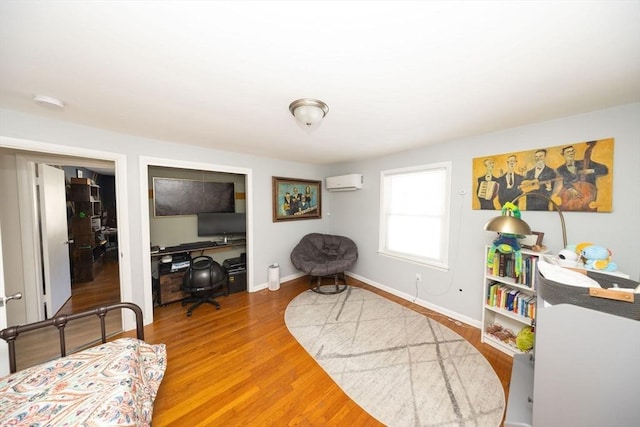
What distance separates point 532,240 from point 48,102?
4342 millimetres

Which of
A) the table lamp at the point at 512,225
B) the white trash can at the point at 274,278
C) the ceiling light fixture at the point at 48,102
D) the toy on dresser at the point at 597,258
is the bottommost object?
the white trash can at the point at 274,278

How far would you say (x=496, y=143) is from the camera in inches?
90.4

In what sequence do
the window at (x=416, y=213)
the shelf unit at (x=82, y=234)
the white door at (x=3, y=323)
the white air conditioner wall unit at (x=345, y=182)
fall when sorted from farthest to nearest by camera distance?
the shelf unit at (x=82, y=234) < the white air conditioner wall unit at (x=345, y=182) < the window at (x=416, y=213) < the white door at (x=3, y=323)

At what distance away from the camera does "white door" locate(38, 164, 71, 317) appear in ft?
8.17

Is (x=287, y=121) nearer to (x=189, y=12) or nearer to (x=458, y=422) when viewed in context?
(x=189, y=12)

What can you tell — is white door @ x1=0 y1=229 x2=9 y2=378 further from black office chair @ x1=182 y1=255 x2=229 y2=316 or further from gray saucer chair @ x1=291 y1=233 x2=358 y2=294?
gray saucer chair @ x1=291 y1=233 x2=358 y2=294

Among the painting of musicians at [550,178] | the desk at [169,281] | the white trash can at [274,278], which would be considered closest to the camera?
the painting of musicians at [550,178]

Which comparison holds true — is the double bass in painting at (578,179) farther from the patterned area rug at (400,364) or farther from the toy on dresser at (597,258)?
the patterned area rug at (400,364)

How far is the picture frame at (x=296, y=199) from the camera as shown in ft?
12.4

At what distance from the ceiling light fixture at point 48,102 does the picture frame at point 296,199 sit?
2409 mm

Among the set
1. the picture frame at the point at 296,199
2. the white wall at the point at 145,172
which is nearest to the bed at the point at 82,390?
the white wall at the point at 145,172

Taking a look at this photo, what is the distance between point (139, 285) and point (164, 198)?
1345 mm

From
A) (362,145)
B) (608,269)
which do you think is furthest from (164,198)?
(608,269)

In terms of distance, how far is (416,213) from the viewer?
3162 millimetres
